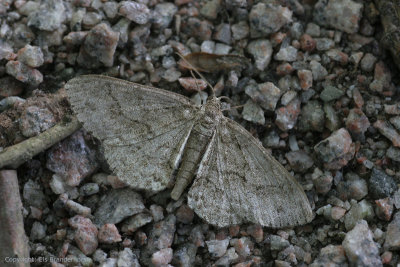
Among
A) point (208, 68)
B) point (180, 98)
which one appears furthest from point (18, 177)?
point (208, 68)

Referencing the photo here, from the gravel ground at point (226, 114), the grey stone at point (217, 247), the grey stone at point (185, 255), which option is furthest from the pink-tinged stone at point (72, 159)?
the grey stone at point (217, 247)

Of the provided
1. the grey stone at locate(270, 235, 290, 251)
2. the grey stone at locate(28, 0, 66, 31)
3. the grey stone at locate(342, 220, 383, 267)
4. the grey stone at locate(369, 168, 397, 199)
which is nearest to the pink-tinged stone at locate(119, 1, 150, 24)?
the grey stone at locate(28, 0, 66, 31)

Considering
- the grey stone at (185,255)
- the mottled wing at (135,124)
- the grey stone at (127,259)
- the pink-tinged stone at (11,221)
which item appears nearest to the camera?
the pink-tinged stone at (11,221)

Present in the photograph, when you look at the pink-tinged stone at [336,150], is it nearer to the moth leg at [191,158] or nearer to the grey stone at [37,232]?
the moth leg at [191,158]

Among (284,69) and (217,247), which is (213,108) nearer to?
(284,69)

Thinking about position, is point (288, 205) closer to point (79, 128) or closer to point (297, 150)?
point (297, 150)

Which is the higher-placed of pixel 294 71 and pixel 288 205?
pixel 294 71
